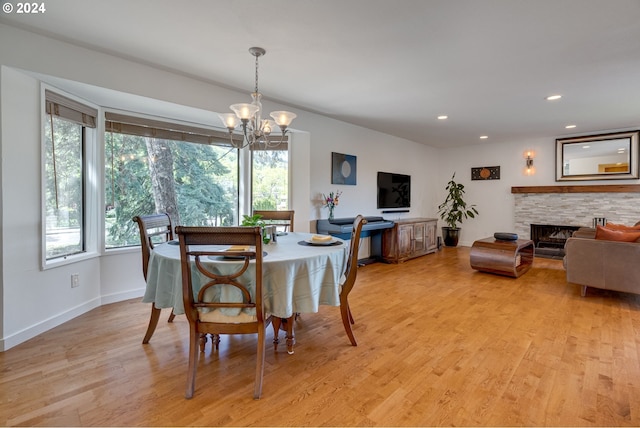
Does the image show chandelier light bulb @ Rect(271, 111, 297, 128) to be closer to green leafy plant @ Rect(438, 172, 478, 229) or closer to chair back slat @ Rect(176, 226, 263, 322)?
chair back slat @ Rect(176, 226, 263, 322)

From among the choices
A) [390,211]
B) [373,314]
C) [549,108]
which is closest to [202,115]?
[373,314]

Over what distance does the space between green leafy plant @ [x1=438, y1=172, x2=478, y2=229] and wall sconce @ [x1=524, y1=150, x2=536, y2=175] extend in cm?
128

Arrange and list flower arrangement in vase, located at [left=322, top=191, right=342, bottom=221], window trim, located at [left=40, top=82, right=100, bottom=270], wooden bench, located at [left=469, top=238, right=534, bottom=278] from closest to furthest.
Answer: window trim, located at [left=40, top=82, right=100, bottom=270] < wooden bench, located at [left=469, top=238, right=534, bottom=278] < flower arrangement in vase, located at [left=322, top=191, right=342, bottom=221]

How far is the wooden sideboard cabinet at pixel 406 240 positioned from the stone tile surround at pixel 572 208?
6.64ft

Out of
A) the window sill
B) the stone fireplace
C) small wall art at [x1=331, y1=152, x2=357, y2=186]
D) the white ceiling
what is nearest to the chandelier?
the white ceiling

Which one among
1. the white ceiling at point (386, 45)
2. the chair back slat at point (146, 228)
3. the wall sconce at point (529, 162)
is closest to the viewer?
the white ceiling at point (386, 45)

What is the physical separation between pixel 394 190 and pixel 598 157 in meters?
3.71

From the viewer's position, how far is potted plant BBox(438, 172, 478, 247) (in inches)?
275

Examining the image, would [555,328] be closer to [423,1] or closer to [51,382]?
[423,1]

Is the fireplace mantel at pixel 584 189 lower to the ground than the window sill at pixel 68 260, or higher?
higher

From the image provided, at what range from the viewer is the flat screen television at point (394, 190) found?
5.80 m

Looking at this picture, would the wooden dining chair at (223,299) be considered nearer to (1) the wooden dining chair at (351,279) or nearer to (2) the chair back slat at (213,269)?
(2) the chair back slat at (213,269)

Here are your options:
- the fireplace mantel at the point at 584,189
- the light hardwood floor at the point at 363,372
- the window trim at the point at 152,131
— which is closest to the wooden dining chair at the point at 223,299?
the light hardwood floor at the point at 363,372

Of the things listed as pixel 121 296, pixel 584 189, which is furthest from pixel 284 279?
pixel 584 189
